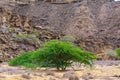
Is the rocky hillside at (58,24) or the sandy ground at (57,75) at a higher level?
the sandy ground at (57,75)

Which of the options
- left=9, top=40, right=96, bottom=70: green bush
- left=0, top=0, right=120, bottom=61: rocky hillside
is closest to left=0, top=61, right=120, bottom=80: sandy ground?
left=9, top=40, right=96, bottom=70: green bush

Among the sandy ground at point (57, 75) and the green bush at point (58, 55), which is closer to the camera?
the sandy ground at point (57, 75)

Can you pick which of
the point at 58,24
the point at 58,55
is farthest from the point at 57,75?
the point at 58,24

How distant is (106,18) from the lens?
92875 mm

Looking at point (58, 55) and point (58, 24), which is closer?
point (58, 55)

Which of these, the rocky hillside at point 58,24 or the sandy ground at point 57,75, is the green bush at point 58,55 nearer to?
the sandy ground at point 57,75

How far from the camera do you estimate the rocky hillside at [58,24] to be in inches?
2388

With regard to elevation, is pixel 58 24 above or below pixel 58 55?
below

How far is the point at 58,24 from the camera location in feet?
300

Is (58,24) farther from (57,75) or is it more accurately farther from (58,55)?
(57,75)

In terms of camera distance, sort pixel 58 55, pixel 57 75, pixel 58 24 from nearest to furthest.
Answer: pixel 57 75 < pixel 58 55 < pixel 58 24

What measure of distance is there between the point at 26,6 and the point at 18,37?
140 ft

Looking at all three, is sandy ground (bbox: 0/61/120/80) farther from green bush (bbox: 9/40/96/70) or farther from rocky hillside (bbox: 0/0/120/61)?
rocky hillside (bbox: 0/0/120/61)

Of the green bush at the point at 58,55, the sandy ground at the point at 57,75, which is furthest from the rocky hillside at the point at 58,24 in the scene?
the sandy ground at the point at 57,75
